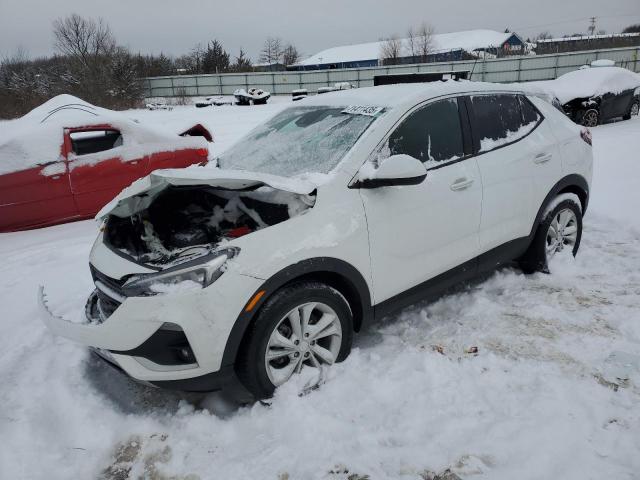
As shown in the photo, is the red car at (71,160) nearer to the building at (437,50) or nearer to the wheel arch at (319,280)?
the wheel arch at (319,280)

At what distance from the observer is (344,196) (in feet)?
8.58

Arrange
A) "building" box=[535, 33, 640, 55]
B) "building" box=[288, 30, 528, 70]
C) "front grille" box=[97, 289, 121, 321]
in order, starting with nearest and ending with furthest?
"front grille" box=[97, 289, 121, 321]
"building" box=[535, 33, 640, 55]
"building" box=[288, 30, 528, 70]

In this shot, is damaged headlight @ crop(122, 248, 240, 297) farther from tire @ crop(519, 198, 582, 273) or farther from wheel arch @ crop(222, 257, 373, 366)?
tire @ crop(519, 198, 582, 273)

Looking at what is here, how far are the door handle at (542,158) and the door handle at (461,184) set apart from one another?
32.9 inches

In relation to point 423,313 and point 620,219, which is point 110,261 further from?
point 620,219

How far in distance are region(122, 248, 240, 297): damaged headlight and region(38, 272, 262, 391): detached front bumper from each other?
0.12ft

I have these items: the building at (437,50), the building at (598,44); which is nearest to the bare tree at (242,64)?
the building at (437,50)

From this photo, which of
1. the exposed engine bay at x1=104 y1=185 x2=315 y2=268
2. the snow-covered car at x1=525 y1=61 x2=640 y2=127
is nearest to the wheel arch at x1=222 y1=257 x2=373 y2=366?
the exposed engine bay at x1=104 y1=185 x2=315 y2=268

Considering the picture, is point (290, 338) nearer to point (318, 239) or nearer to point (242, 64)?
point (318, 239)

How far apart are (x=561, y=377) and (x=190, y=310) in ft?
7.12

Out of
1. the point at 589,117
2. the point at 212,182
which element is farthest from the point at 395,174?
the point at 589,117

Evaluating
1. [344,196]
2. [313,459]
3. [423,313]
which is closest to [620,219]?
[423,313]

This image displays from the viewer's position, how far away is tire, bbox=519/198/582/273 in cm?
385

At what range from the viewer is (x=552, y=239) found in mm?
4023
